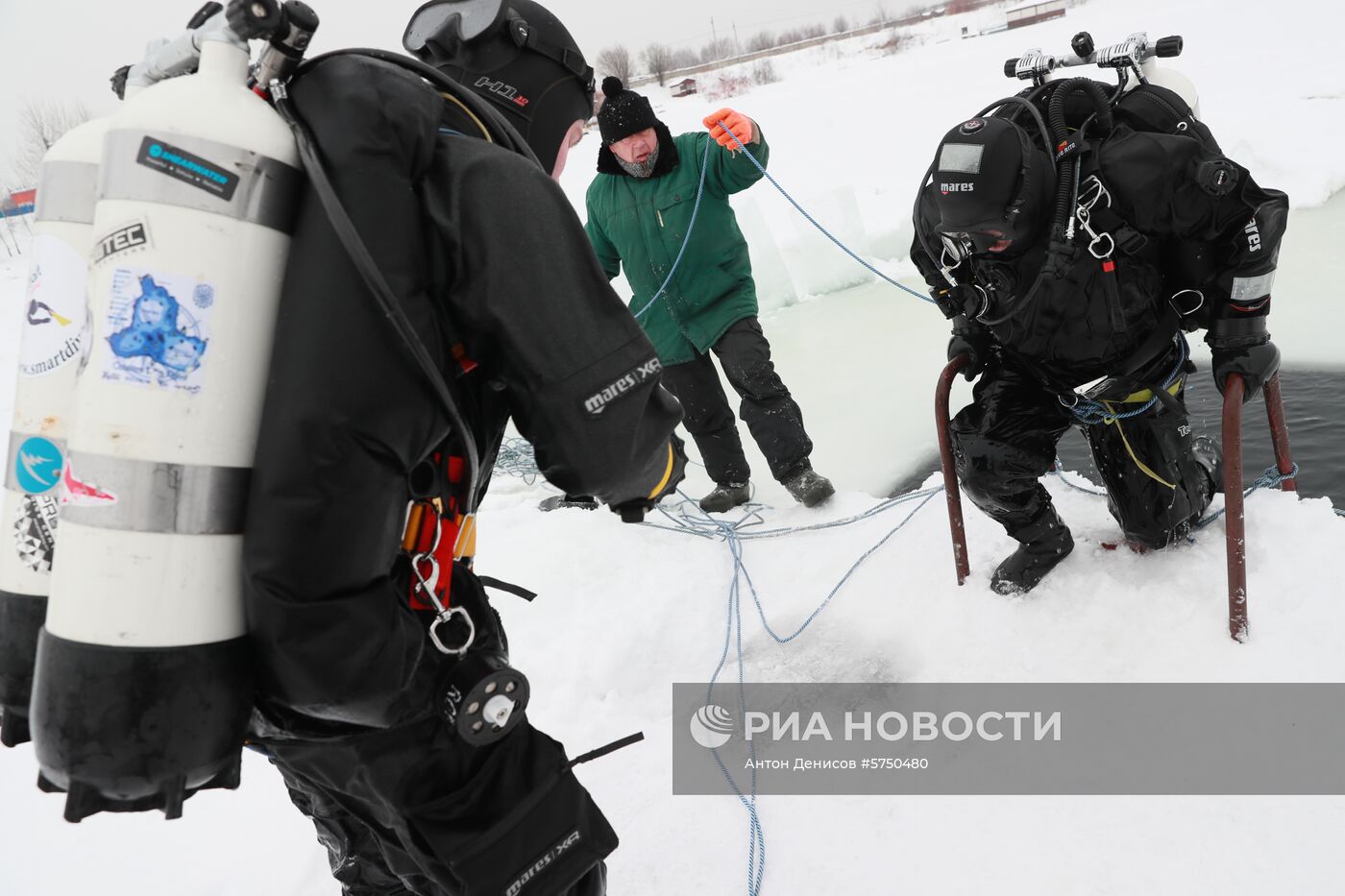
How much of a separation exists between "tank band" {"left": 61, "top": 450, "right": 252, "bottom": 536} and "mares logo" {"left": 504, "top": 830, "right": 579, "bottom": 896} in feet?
2.23

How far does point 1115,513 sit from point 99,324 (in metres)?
2.87

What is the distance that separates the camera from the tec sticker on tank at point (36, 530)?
1.25 meters

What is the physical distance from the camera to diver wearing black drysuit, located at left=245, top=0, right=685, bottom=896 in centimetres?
105

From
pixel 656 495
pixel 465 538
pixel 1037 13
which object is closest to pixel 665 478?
pixel 656 495

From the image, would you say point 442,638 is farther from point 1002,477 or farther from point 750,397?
point 750,397

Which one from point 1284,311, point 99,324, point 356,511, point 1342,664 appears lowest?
point 1284,311

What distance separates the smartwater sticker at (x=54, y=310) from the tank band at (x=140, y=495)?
29 cm

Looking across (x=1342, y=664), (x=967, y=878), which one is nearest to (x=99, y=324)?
(x=967, y=878)

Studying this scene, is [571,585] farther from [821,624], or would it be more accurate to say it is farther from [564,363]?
[564,363]

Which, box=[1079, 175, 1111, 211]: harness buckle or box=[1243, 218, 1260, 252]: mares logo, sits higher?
box=[1079, 175, 1111, 211]: harness buckle

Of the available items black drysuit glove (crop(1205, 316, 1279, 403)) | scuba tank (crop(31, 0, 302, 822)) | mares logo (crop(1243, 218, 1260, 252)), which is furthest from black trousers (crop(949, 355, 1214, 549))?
scuba tank (crop(31, 0, 302, 822))

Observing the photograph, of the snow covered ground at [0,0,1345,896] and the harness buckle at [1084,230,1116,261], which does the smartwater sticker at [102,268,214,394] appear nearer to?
the snow covered ground at [0,0,1345,896]

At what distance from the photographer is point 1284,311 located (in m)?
5.20

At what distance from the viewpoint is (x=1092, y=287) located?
2510 mm
